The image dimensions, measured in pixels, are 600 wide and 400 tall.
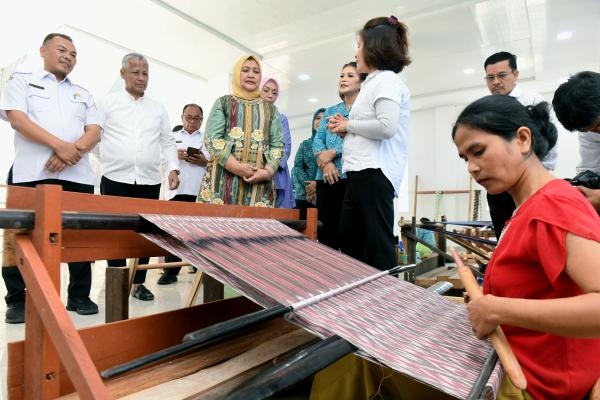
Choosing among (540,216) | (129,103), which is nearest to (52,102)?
(129,103)

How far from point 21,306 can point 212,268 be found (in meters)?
1.93

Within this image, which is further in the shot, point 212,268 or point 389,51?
point 389,51

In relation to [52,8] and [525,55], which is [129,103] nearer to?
[52,8]

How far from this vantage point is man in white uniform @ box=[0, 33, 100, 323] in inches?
86.5

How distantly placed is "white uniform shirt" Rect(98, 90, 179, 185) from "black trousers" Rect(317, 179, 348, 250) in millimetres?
1185

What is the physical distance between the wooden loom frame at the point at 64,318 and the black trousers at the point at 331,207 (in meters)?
1.51

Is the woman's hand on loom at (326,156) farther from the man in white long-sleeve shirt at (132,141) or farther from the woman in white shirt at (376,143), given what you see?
the man in white long-sleeve shirt at (132,141)

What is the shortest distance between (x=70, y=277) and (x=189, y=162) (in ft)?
4.98

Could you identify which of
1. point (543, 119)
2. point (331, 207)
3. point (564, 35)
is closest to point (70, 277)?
point (331, 207)

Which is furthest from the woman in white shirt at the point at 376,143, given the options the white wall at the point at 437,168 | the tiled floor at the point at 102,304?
the white wall at the point at 437,168

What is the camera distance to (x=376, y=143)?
1767 mm

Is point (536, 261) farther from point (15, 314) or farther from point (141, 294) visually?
point (141, 294)

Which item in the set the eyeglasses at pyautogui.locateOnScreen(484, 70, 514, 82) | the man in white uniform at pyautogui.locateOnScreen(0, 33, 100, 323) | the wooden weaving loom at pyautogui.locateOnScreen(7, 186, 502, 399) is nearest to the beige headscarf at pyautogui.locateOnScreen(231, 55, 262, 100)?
the man in white uniform at pyautogui.locateOnScreen(0, 33, 100, 323)

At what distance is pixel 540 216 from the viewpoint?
29.0 inches
